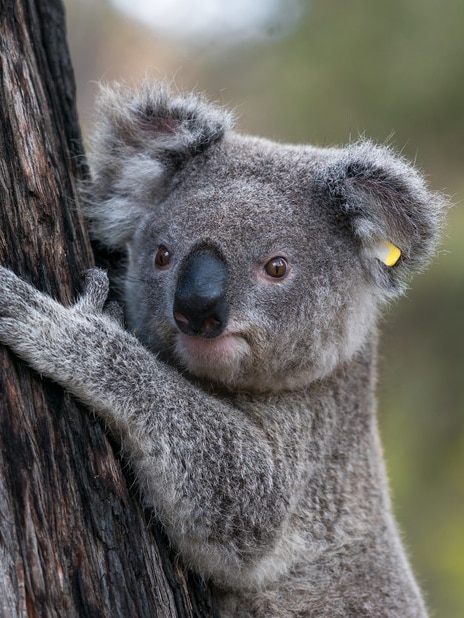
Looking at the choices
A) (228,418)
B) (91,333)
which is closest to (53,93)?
(91,333)

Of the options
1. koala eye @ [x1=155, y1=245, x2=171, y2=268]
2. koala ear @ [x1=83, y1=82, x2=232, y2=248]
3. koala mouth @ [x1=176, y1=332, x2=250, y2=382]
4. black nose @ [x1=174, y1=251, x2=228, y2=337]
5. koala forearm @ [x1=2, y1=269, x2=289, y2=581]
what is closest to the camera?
koala forearm @ [x1=2, y1=269, x2=289, y2=581]

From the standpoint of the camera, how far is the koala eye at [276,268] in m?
3.38

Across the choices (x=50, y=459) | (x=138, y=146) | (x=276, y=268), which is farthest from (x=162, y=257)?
(x=50, y=459)

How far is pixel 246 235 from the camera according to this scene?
3373 millimetres

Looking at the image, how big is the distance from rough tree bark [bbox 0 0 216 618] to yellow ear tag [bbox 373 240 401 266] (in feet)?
4.31

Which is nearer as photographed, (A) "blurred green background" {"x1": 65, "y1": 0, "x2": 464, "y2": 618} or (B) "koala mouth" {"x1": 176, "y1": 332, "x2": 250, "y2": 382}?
(B) "koala mouth" {"x1": 176, "y1": 332, "x2": 250, "y2": 382}

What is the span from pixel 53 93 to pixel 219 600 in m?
2.42

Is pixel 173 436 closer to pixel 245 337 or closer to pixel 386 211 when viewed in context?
pixel 245 337

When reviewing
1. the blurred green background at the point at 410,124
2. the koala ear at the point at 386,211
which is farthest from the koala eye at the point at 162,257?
the blurred green background at the point at 410,124

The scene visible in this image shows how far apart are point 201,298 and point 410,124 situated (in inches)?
267

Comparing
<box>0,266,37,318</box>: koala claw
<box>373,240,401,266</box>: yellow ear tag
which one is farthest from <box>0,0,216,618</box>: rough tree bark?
<box>373,240,401,266</box>: yellow ear tag

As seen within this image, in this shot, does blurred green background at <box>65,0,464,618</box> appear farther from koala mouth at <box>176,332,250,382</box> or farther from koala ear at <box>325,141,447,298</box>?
koala mouth at <box>176,332,250,382</box>

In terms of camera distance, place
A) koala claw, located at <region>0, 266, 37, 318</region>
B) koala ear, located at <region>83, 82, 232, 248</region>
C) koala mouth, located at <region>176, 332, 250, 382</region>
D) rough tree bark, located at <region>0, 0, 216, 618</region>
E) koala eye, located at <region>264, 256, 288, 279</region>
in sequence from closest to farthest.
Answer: rough tree bark, located at <region>0, 0, 216, 618</region> < koala claw, located at <region>0, 266, 37, 318</region> < koala mouth, located at <region>176, 332, 250, 382</region> < koala eye, located at <region>264, 256, 288, 279</region> < koala ear, located at <region>83, 82, 232, 248</region>

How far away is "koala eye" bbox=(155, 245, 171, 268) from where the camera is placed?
350cm
